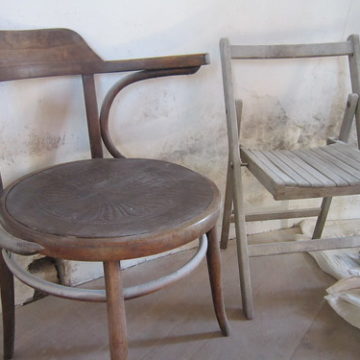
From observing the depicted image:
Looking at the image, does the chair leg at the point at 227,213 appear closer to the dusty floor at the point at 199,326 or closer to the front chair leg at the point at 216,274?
the dusty floor at the point at 199,326

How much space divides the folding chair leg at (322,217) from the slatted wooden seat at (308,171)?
224mm

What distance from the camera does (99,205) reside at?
0.72 m

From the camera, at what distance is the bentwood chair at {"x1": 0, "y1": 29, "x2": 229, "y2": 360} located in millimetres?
625

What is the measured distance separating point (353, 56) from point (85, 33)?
814mm

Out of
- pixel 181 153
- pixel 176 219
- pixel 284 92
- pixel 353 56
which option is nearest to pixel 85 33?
pixel 181 153

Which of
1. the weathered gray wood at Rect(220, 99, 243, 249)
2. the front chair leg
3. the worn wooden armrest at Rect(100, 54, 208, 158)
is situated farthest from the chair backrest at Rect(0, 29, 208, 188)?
the front chair leg

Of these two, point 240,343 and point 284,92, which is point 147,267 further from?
point 284,92

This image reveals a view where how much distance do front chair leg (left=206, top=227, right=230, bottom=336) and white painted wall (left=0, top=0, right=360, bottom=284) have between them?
45 centimetres

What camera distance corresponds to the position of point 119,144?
1152 millimetres

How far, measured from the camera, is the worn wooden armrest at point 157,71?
96cm

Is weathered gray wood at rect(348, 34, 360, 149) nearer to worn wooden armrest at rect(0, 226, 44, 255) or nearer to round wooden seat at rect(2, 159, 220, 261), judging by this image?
round wooden seat at rect(2, 159, 220, 261)

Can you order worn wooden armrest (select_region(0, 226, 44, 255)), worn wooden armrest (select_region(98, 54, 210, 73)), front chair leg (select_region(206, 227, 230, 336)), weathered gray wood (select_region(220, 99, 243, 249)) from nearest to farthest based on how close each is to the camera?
1. worn wooden armrest (select_region(0, 226, 44, 255))
2. front chair leg (select_region(206, 227, 230, 336))
3. worn wooden armrest (select_region(98, 54, 210, 73))
4. weathered gray wood (select_region(220, 99, 243, 249))

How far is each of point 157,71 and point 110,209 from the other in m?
0.44

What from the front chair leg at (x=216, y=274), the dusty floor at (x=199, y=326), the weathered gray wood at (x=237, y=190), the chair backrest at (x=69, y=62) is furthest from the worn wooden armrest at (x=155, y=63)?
the dusty floor at (x=199, y=326)
